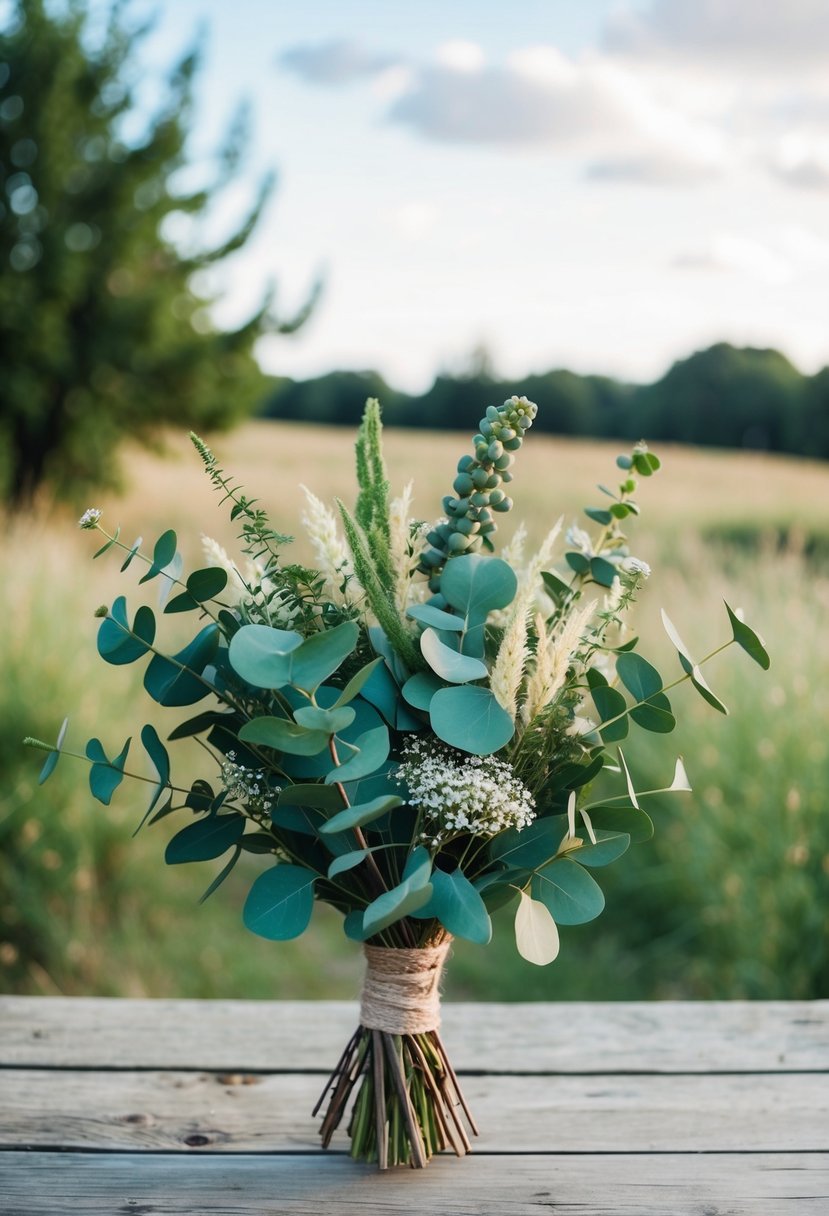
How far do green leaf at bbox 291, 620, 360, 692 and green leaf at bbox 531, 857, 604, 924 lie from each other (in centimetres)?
28

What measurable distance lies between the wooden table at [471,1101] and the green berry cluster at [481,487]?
59 centimetres

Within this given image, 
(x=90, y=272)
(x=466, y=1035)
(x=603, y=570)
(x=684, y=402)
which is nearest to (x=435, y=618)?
(x=603, y=570)

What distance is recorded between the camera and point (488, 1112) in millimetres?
1191

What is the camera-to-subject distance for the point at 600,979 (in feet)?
10.1

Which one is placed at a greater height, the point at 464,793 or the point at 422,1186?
the point at 464,793

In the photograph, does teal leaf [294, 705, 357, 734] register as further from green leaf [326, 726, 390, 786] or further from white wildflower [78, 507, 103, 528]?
white wildflower [78, 507, 103, 528]

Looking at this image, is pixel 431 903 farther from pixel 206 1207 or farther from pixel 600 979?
pixel 600 979

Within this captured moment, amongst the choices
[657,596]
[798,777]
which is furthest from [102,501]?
[798,777]

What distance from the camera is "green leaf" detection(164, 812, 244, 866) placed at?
0.99 meters

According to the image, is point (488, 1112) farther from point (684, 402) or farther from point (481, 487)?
point (684, 402)

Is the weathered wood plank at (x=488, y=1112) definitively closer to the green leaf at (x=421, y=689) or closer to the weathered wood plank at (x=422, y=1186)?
the weathered wood plank at (x=422, y=1186)

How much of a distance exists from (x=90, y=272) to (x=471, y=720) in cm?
796

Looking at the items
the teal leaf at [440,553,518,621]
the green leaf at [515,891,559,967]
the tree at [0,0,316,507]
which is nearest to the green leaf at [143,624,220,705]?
the teal leaf at [440,553,518,621]

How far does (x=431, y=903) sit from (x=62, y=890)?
2.31 metres
